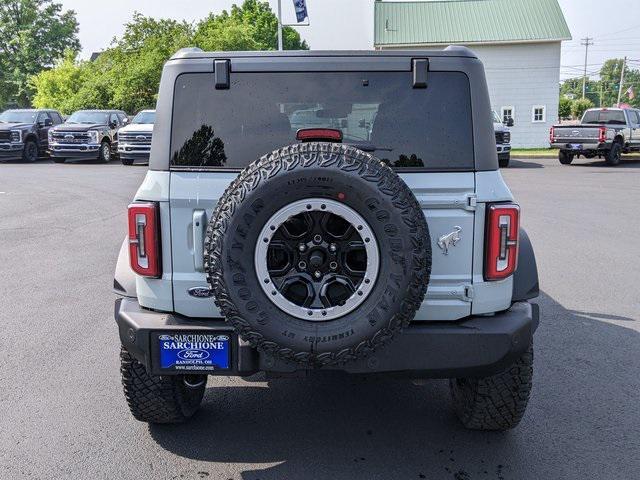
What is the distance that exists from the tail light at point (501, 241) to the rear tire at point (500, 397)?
0.51 m

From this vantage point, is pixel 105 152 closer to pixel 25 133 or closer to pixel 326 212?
pixel 25 133

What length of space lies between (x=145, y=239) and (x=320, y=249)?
2.99ft

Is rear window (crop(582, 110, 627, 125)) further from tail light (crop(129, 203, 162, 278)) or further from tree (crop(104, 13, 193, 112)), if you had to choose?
tail light (crop(129, 203, 162, 278))

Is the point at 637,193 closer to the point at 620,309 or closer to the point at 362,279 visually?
the point at 620,309

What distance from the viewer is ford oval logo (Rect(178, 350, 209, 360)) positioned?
10.6 feet

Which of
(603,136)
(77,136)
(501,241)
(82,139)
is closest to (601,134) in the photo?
(603,136)

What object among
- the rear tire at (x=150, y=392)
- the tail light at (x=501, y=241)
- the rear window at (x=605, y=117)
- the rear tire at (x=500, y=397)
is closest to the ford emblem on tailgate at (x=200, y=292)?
the rear tire at (x=150, y=392)

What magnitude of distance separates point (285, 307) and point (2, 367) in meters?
2.92

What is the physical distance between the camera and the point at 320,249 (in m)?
3.04

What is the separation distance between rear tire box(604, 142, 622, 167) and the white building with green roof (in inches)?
549

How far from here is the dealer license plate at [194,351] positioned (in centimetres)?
322

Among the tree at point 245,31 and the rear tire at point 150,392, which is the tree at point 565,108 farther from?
the rear tire at point 150,392

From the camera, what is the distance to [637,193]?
51.2 ft

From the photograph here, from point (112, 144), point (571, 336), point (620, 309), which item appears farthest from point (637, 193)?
point (112, 144)
